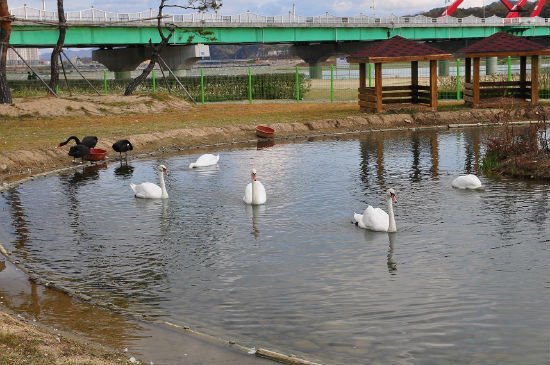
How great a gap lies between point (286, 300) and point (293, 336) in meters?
1.28

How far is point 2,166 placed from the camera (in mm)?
22750

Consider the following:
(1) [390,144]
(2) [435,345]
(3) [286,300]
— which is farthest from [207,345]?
(1) [390,144]

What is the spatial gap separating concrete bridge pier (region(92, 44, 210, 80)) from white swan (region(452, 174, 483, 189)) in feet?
203

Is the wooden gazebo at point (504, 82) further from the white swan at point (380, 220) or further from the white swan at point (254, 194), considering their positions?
the white swan at point (380, 220)

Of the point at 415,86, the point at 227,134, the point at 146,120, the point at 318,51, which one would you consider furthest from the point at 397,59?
the point at 318,51

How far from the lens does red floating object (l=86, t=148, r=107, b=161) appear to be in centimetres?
2408

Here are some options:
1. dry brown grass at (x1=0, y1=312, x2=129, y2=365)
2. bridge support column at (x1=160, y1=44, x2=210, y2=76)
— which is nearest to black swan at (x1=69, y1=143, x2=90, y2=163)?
dry brown grass at (x1=0, y1=312, x2=129, y2=365)

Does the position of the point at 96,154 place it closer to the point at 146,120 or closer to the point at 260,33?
the point at 146,120

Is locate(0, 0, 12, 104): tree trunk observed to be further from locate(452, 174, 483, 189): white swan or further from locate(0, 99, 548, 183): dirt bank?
locate(452, 174, 483, 189): white swan

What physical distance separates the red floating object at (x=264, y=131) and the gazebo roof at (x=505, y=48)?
38.9 feet

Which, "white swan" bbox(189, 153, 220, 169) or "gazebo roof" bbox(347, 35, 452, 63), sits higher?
"gazebo roof" bbox(347, 35, 452, 63)

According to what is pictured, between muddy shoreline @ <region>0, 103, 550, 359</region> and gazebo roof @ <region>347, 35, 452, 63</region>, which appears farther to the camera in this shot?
gazebo roof @ <region>347, 35, 452, 63</region>

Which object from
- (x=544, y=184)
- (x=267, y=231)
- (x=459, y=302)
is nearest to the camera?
(x=459, y=302)

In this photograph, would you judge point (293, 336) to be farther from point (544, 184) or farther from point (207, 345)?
point (544, 184)
